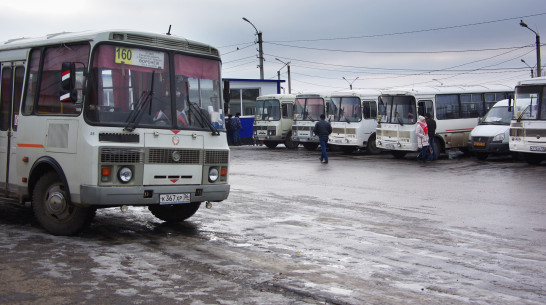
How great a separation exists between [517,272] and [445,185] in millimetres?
9654

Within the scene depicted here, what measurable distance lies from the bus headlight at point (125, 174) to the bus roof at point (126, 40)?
5.84ft

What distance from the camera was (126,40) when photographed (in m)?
9.16

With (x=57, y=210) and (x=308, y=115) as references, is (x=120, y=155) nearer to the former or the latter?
(x=57, y=210)

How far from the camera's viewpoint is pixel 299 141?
108 feet

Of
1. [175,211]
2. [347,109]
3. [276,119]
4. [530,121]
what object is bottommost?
[175,211]

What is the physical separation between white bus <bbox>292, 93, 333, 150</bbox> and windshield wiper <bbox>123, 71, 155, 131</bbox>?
74.0ft

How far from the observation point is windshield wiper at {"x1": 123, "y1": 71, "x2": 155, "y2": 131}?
8.95m

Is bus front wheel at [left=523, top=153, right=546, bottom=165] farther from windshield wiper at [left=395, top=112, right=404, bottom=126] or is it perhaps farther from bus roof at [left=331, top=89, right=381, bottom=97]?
bus roof at [left=331, top=89, right=381, bottom=97]

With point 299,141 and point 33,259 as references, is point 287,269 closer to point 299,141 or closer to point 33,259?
point 33,259

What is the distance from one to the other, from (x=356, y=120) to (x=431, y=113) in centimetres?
395

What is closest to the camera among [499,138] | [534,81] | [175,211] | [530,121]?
[175,211]

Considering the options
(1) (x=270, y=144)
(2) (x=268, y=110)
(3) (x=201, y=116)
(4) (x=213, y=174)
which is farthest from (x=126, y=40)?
(1) (x=270, y=144)

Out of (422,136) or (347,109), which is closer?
(422,136)

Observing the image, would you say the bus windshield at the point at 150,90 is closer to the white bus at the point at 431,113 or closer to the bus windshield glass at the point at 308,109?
the white bus at the point at 431,113
